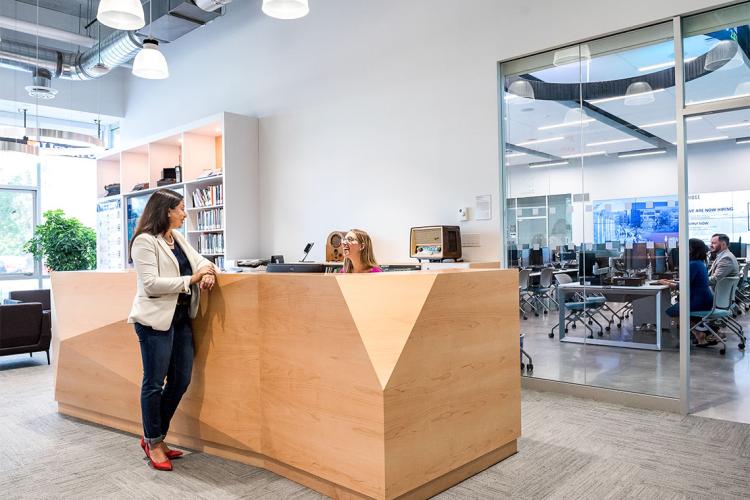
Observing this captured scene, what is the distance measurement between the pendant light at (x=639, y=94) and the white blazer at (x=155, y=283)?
390 cm

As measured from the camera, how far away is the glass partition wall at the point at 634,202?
432 cm

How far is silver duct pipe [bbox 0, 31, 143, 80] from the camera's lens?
25.6 ft

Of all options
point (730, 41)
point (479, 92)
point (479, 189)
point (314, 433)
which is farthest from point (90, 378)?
point (730, 41)

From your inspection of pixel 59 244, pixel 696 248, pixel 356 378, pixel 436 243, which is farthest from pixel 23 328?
pixel 696 248

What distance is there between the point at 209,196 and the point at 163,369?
4899 millimetres

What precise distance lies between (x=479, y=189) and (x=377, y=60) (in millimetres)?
2084

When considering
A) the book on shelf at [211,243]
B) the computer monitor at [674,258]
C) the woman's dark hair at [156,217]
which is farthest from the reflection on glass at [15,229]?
the computer monitor at [674,258]

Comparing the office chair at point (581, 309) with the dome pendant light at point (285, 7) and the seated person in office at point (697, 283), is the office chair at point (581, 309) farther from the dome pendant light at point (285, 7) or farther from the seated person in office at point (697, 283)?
the dome pendant light at point (285, 7)

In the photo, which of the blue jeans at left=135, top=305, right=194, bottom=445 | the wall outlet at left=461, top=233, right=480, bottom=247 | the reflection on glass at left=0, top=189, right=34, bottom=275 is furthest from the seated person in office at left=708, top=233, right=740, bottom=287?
the reflection on glass at left=0, top=189, right=34, bottom=275

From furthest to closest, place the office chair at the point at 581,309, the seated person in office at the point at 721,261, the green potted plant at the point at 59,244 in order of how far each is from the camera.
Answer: the green potted plant at the point at 59,244 < the seated person in office at the point at 721,261 < the office chair at the point at 581,309

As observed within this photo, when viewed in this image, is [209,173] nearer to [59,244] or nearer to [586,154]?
[59,244]

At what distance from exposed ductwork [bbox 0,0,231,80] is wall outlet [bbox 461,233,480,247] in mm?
3885

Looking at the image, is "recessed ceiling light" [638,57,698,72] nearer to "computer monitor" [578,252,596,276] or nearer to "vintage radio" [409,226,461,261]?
"computer monitor" [578,252,596,276]

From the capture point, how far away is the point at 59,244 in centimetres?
1039
